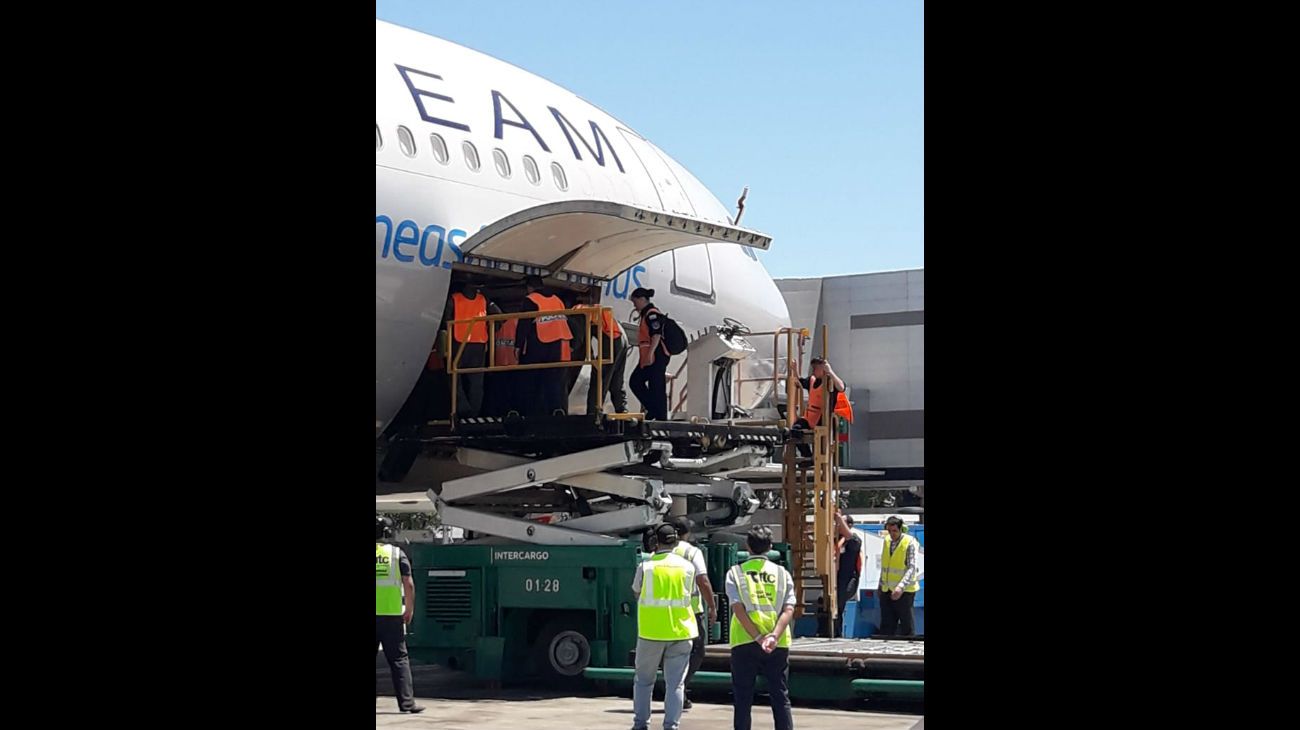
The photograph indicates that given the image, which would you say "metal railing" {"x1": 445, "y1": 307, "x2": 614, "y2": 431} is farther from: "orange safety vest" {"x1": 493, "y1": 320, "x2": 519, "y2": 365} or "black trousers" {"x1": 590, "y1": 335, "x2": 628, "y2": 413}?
"black trousers" {"x1": 590, "y1": 335, "x2": 628, "y2": 413}

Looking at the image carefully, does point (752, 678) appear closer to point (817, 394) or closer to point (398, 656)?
point (398, 656)

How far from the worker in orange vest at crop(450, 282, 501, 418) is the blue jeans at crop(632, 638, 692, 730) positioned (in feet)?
14.1

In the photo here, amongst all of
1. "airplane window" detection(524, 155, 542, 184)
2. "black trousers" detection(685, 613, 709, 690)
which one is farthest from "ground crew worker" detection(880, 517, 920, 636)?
"airplane window" detection(524, 155, 542, 184)

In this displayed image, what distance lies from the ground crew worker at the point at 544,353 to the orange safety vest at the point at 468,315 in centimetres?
36

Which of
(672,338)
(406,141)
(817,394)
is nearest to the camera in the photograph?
(406,141)

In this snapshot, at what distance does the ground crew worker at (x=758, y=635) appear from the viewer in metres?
9.52

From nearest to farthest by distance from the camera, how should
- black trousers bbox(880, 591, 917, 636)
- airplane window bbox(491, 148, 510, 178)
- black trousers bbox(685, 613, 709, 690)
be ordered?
black trousers bbox(685, 613, 709, 690) → airplane window bbox(491, 148, 510, 178) → black trousers bbox(880, 591, 917, 636)

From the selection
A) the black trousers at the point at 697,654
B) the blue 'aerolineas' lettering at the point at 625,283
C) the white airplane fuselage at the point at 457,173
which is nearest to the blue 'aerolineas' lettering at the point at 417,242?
the white airplane fuselage at the point at 457,173

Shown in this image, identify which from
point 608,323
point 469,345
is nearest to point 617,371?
point 608,323

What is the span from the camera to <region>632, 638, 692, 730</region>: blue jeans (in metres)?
10.1

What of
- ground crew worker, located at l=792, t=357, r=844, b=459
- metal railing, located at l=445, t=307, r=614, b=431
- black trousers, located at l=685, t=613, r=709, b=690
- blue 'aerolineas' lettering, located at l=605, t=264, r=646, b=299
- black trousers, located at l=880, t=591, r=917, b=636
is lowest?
black trousers, located at l=880, t=591, r=917, b=636

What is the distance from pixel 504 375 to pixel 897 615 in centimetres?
529

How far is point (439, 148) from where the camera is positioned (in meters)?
13.5
